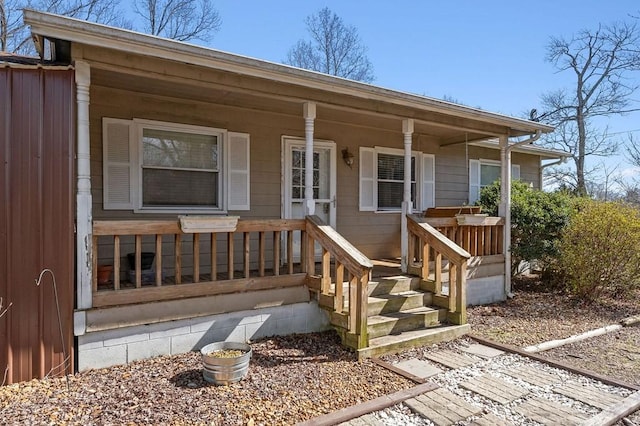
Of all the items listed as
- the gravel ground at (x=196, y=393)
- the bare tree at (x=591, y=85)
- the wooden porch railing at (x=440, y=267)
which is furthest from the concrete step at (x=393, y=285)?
the bare tree at (x=591, y=85)

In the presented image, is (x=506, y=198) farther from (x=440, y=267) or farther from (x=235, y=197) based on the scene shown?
(x=235, y=197)

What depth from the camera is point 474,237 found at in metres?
6.40

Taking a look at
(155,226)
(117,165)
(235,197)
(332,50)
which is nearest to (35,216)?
(155,226)

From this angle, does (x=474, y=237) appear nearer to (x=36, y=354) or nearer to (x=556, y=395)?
(x=556, y=395)

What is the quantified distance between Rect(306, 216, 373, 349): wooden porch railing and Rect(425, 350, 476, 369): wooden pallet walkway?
2.39 ft

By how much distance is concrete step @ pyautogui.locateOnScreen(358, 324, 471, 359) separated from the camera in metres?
4.16

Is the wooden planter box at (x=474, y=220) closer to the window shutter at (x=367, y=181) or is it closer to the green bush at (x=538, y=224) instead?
the green bush at (x=538, y=224)

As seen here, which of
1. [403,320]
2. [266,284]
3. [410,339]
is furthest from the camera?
[403,320]

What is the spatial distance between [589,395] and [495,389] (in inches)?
28.9

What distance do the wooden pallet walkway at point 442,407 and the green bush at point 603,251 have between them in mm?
4399

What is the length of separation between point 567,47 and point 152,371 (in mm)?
20516

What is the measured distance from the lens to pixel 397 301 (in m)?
4.88

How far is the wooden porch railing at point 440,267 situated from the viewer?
4.92m

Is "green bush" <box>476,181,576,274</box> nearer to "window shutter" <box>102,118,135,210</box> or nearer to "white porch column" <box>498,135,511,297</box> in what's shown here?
"white porch column" <box>498,135,511,297</box>
